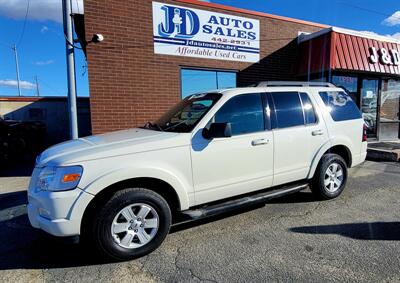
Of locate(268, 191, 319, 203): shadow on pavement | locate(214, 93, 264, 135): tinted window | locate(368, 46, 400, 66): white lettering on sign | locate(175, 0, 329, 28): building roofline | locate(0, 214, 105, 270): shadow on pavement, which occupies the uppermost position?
locate(175, 0, 329, 28): building roofline

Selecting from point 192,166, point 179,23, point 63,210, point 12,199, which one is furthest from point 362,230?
point 179,23

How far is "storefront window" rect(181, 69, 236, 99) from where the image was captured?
28.6 feet

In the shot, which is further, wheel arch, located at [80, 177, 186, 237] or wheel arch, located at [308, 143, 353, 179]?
wheel arch, located at [308, 143, 353, 179]

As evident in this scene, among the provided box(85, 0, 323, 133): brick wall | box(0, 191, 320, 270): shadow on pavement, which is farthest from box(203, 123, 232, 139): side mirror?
box(85, 0, 323, 133): brick wall

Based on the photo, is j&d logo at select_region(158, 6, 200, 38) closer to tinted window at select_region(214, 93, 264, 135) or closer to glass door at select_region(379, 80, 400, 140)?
tinted window at select_region(214, 93, 264, 135)

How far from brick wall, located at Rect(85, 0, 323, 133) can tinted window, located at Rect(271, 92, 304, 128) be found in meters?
4.43

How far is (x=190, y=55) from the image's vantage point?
334 inches

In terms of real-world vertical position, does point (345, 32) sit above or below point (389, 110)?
above

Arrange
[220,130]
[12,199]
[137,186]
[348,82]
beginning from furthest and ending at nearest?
[348,82], [12,199], [220,130], [137,186]

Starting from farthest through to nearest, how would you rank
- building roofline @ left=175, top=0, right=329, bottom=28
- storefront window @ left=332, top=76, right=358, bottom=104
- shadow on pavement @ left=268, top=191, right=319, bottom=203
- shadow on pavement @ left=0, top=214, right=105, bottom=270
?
storefront window @ left=332, top=76, right=358, bottom=104
building roofline @ left=175, top=0, right=329, bottom=28
shadow on pavement @ left=268, top=191, right=319, bottom=203
shadow on pavement @ left=0, top=214, right=105, bottom=270

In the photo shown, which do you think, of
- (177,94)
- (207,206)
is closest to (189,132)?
(207,206)

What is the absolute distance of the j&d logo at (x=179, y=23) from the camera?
318 inches

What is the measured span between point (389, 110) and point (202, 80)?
24.7 feet

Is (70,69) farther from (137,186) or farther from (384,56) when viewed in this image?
(384,56)
